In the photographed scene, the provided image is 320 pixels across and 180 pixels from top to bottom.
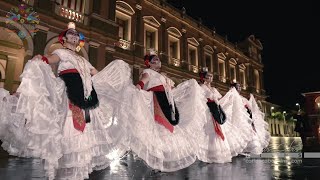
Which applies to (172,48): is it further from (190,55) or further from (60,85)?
(60,85)

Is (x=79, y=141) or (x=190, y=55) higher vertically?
(x=190, y=55)

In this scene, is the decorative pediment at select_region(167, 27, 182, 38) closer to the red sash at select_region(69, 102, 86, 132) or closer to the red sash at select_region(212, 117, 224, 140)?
the red sash at select_region(212, 117, 224, 140)

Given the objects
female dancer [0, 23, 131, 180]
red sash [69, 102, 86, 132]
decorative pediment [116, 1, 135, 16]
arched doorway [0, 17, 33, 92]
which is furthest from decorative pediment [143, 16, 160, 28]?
red sash [69, 102, 86, 132]

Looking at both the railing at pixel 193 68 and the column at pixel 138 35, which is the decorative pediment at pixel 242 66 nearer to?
the railing at pixel 193 68

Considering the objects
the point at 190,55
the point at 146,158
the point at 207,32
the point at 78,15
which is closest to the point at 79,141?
the point at 146,158

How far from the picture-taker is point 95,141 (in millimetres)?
3117

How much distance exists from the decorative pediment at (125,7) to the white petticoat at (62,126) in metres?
13.3

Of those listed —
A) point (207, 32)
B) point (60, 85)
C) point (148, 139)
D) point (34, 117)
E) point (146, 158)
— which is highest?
point (207, 32)

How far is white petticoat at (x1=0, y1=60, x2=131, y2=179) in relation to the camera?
2.72m

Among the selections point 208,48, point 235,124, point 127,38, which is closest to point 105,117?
point 235,124

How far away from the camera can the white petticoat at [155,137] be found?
363 centimetres

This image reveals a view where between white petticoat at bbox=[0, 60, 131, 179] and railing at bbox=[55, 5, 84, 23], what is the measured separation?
987 centimetres

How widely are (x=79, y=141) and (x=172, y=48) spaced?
736 inches

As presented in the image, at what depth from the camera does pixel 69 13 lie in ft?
40.5
